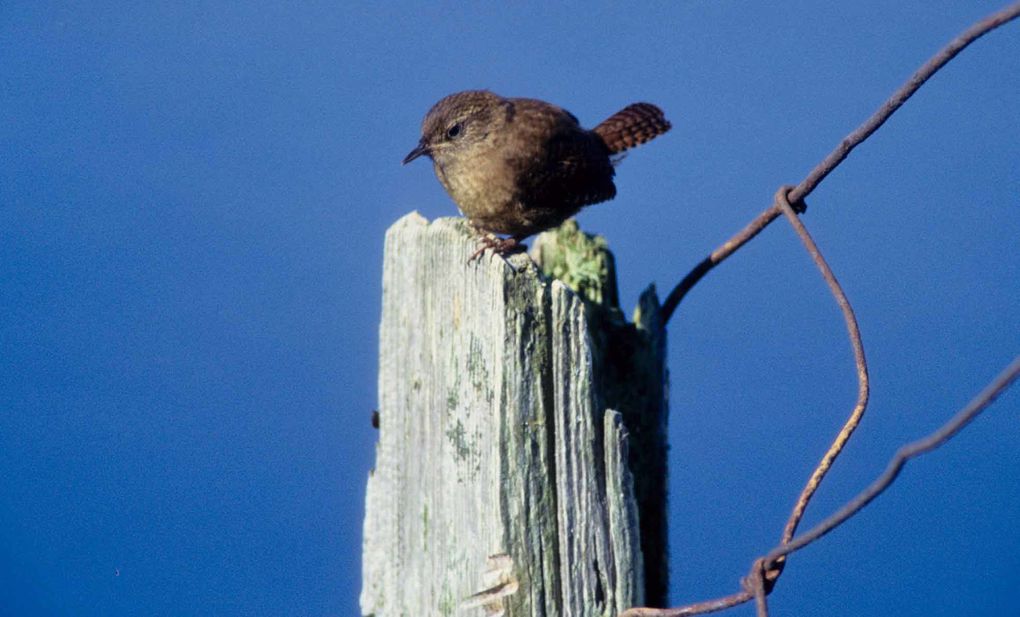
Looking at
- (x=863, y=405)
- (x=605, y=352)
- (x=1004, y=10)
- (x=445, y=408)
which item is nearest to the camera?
(x=1004, y=10)

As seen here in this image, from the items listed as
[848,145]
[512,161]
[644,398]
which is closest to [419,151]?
[512,161]

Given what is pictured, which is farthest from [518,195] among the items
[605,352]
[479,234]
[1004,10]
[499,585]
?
[1004,10]

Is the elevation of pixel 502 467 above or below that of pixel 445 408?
below

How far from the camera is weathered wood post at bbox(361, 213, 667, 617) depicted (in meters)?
1.74

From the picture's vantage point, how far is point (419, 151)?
356 cm

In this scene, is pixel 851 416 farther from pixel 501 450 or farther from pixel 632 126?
pixel 632 126

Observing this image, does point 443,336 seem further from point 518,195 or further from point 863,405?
point 518,195

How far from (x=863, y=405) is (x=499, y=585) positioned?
64cm

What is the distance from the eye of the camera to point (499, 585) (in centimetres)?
175

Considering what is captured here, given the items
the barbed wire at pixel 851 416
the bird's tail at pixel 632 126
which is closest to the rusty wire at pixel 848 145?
the barbed wire at pixel 851 416

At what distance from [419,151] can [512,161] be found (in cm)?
37

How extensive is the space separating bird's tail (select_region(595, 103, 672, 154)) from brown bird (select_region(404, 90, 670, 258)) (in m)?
0.19

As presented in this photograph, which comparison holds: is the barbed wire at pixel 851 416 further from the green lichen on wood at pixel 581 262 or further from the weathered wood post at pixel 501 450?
the green lichen on wood at pixel 581 262

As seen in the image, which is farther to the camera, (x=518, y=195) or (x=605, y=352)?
(x=518, y=195)
